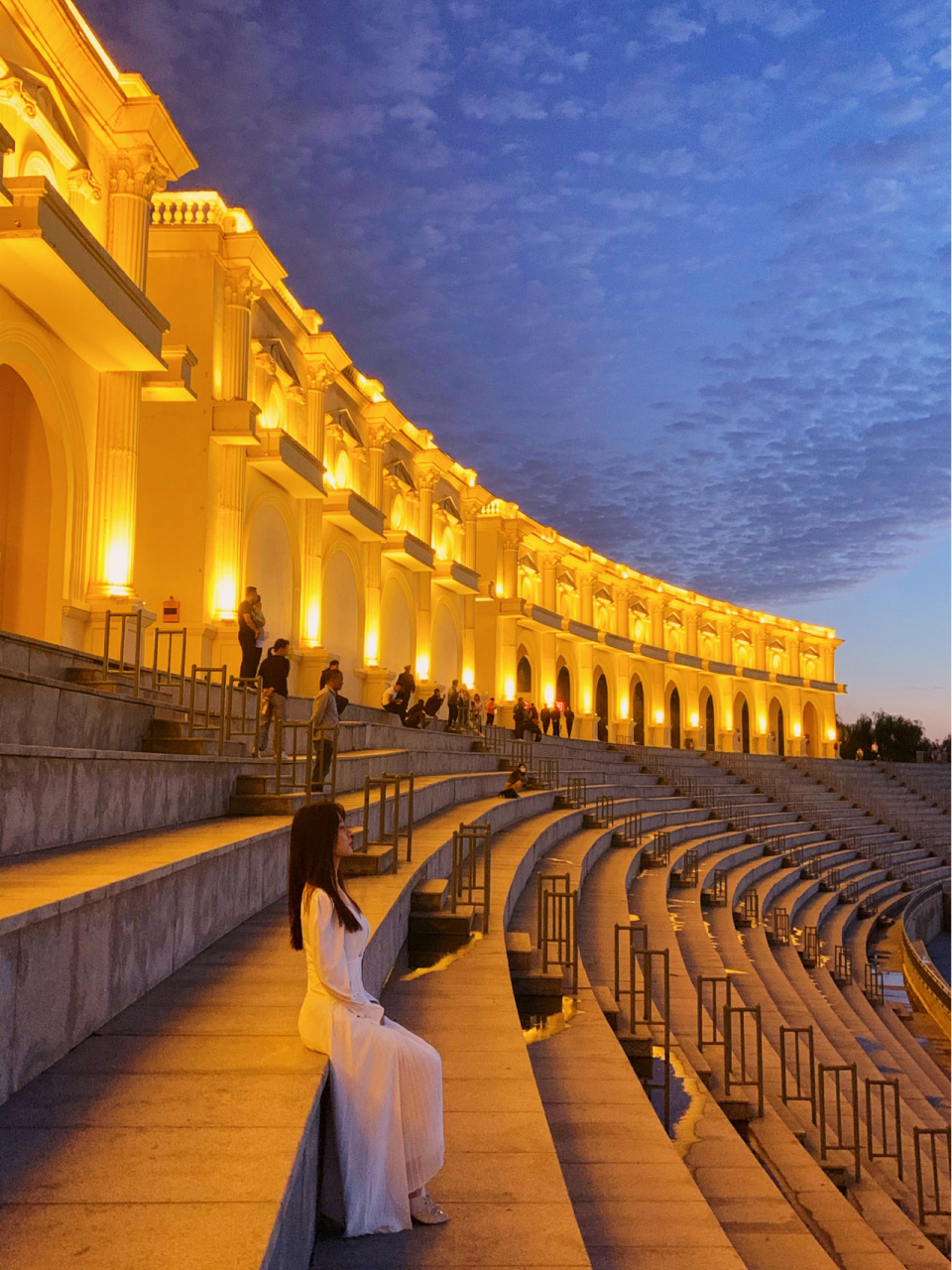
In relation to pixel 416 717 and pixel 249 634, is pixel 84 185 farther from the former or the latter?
pixel 416 717

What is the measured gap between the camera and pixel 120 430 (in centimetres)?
1416

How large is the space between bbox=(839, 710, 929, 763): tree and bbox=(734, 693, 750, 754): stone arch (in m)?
20.8

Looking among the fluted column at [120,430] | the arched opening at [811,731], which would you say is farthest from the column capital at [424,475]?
the arched opening at [811,731]

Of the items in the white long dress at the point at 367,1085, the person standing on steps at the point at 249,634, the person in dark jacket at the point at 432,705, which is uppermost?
the person standing on steps at the point at 249,634

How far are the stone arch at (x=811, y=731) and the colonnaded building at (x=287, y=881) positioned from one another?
1257 inches

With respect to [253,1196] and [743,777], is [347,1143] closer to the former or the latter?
[253,1196]

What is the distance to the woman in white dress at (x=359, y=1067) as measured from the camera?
3.67m

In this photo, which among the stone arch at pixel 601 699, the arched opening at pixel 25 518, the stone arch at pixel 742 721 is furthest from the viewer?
the stone arch at pixel 742 721

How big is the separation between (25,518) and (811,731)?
194 ft

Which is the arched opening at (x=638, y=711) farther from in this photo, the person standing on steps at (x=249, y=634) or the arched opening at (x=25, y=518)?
the arched opening at (x=25, y=518)

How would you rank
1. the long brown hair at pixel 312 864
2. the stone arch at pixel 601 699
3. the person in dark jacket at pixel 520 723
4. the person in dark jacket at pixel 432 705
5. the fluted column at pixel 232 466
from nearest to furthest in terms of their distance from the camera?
the long brown hair at pixel 312 864 < the fluted column at pixel 232 466 < the person in dark jacket at pixel 432 705 < the person in dark jacket at pixel 520 723 < the stone arch at pixel 601 699

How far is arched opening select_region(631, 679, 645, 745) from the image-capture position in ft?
173

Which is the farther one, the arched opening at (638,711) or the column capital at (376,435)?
the arched opening at (638,711)

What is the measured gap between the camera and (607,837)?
63.9 feet
